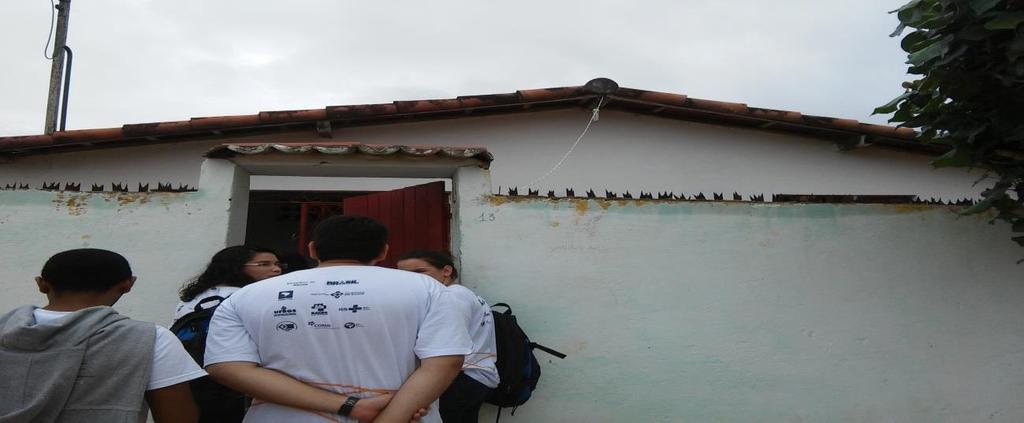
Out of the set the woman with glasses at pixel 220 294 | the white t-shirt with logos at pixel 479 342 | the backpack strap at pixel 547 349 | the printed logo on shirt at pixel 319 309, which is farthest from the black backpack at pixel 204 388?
the backpack strap at pixel 547 349

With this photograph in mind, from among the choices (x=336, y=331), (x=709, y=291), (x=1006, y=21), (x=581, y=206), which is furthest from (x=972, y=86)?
(x=336, y=331)

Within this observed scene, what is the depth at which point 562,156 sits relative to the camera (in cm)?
698

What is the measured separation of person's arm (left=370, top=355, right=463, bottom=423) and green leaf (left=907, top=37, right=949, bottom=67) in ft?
9.70

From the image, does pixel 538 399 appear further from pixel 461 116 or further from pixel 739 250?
pixel 461 116

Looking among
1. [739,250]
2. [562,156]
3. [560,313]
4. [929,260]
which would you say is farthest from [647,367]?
[562,156]

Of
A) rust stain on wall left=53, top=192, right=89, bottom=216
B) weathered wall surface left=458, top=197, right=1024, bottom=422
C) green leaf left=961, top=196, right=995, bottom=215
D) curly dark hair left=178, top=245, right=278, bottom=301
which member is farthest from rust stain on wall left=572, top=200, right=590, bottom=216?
rust stain on wall left=53, top=192, right=89, bottom=216

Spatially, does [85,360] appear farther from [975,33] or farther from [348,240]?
[975,33]

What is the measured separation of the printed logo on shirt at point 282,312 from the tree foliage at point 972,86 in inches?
131

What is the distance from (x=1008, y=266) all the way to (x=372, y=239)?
4142 mm

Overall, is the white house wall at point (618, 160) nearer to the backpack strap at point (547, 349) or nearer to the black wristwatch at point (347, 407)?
the backpack strap at point (547, 349)

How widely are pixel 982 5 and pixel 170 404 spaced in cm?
378

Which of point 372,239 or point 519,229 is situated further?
point 519,229

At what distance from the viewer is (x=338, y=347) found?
2.04m

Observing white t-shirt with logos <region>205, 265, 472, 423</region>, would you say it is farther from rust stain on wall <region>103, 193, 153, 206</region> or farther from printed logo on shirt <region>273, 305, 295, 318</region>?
rust stain on wall <region>103, 193, 153, 206</region>
